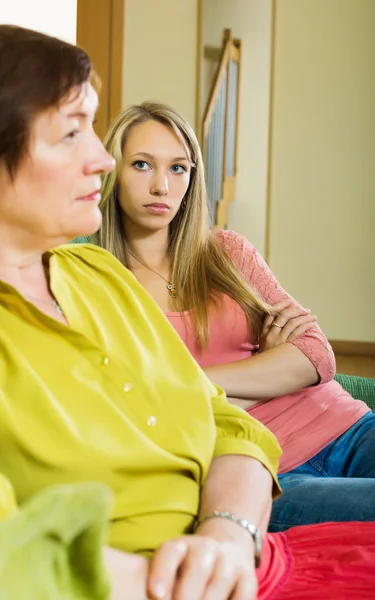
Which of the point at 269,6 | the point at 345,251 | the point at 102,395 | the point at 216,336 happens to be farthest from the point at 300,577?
the point at 269,6

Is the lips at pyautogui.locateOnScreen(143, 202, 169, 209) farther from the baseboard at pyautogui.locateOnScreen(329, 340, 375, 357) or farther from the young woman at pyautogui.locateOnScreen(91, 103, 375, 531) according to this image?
the baseboard at pyautogui.locateOnScreen(329, 340, 375, 357)

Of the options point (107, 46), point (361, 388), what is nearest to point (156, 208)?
point (361, 388)

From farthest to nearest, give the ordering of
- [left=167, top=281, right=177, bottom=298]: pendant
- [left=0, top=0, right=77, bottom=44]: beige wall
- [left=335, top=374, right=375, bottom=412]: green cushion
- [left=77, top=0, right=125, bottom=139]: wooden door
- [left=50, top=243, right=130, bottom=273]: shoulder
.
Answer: [left=77, top=0, right=125, bottom=139]: wooden door < [left=0, top=0, right=77, bottom=44]: beige wall < [left=335, top=374, right=375, bottom=412]: green cushion < [left=167, top=281, right=177, bottom=298]: pendant < [left=50, top=243, right=130, bottom=273]: shoulder

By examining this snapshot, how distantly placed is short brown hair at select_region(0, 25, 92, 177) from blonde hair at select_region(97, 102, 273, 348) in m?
1.06

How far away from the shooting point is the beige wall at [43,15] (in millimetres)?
3758

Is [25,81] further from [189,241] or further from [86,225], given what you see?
[189,241]

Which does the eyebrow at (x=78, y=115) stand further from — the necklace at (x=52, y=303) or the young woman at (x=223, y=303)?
the young woman at (x=223, y=303)

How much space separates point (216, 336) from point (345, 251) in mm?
2712

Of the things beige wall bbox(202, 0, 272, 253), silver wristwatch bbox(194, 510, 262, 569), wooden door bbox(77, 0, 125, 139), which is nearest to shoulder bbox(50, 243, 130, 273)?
silver wristwatch bbox(194, 510, 262, 569)

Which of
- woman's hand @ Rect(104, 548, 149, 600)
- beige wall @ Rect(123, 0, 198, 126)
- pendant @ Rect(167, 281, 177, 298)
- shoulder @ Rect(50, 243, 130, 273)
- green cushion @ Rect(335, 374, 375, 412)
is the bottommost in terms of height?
green cushion @ Rect(335, 374, 375, 412)

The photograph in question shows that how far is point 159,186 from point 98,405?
1085 mm

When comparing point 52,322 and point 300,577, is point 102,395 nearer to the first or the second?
point 52,322

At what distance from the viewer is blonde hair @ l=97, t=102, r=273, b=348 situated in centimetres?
201

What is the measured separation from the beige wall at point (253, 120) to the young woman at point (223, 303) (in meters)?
2.38
